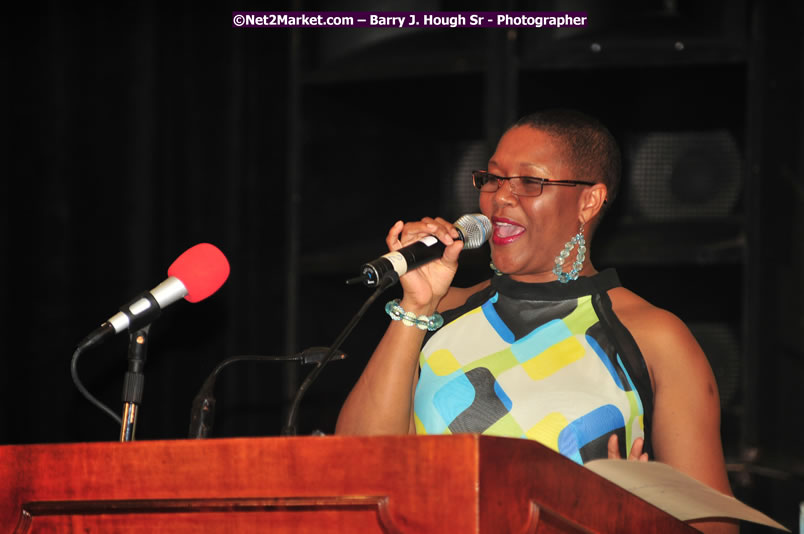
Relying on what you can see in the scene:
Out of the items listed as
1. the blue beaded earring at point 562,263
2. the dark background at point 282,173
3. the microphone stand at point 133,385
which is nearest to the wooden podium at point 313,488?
the microphone stand at point 133,385

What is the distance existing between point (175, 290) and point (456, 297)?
2.46 feet

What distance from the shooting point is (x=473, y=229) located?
1.83 meters

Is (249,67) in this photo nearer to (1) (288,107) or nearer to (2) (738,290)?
(1) (288,107)

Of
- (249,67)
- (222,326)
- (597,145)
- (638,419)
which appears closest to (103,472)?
(638,419)

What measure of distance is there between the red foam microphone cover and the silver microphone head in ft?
1.43

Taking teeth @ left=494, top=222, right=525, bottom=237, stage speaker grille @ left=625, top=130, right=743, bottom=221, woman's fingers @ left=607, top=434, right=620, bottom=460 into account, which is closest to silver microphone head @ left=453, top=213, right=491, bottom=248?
teeth @ left=494, top=222, right=525, bottom=237

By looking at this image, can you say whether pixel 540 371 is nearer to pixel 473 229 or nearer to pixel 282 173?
pixel 473 229

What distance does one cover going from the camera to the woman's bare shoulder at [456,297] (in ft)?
7.04

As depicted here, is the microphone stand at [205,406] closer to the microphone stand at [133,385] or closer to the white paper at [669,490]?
the microphone stand at [133,385]

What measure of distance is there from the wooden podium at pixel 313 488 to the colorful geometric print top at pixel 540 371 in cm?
58

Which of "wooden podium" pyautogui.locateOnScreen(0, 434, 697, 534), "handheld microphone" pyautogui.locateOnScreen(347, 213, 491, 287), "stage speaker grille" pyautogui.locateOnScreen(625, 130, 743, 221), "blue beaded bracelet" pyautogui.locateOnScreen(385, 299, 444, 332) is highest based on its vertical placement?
"stage speaker grille" pyautogui.locateOnScreen(625, 130, 743, 221)

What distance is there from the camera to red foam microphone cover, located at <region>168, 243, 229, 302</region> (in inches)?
62.6

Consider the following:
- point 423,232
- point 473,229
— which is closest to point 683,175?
point 473,229

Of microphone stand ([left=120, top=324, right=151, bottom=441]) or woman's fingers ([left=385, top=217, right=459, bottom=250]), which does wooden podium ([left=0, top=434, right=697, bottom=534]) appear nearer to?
microphone stand ([left=120, top=324, right=151, bottom=441])
